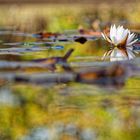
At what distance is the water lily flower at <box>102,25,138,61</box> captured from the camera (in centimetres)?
154

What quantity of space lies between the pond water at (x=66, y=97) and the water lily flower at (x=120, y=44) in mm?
42

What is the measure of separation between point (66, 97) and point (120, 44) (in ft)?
1.41

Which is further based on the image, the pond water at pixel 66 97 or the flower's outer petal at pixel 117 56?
the flower's outer petal at pixel 117 56

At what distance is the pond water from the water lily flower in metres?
0.04

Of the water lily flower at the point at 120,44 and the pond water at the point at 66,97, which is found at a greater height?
the water lily flower at the point at 120,44

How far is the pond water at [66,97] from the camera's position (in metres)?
1.19

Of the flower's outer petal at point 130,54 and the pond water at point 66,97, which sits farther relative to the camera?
the flower's outer petal at point 130,54

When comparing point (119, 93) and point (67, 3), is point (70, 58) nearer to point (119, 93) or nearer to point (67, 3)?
point (119, 93)

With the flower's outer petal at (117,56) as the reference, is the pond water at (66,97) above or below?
below

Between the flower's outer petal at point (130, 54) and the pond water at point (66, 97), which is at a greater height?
the flower's outer petal at point (130, 54)

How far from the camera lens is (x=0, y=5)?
1.94 m

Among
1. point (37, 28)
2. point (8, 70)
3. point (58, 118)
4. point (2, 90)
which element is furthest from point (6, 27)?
point (58, 118)

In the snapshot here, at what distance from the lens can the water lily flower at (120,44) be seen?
60.8 inches

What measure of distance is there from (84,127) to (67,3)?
36.3 inches
